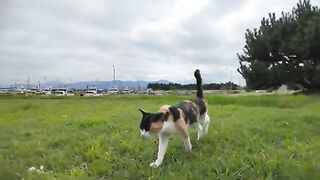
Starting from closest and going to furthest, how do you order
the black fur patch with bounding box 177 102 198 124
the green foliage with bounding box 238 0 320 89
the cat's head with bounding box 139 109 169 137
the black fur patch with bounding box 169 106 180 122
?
the cat's head with bounding box 139 109 169 137
the black fur patch with bounding box 169 106 180 122
the black fur patch with bounding box 177 102 198 124
the green foliage with bounding box 238 0 320 89

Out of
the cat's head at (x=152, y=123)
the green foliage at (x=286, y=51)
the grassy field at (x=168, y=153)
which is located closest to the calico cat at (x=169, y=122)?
the cat's head at (x=152, y=123)

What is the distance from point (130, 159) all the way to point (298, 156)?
303 centimetres

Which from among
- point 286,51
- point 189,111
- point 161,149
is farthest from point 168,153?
point 286,51

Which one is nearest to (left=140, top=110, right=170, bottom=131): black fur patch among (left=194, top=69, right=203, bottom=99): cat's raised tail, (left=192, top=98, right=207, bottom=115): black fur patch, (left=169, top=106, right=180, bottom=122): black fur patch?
(left=169, top=106, right=180, bottom=122): black fur patch

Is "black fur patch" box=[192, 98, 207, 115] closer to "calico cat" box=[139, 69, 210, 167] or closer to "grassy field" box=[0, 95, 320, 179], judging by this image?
"calico cat" box=[139, 69, 210, 167]

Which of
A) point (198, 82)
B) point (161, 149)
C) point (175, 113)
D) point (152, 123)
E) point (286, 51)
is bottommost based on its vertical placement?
point (161, 149)

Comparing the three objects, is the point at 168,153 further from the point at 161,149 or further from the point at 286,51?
the point at 286,51

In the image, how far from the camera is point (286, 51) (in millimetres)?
28375

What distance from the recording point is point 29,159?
26.9ft

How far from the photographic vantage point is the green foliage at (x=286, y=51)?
2720 centimetres

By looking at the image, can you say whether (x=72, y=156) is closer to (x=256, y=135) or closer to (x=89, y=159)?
(x=89, y=159)

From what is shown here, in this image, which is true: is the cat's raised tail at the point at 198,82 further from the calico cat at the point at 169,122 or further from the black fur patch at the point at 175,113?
the black fur patch at the point at 175,113

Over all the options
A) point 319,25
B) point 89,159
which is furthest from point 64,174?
point 319,25

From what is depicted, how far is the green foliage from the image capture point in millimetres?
27203
